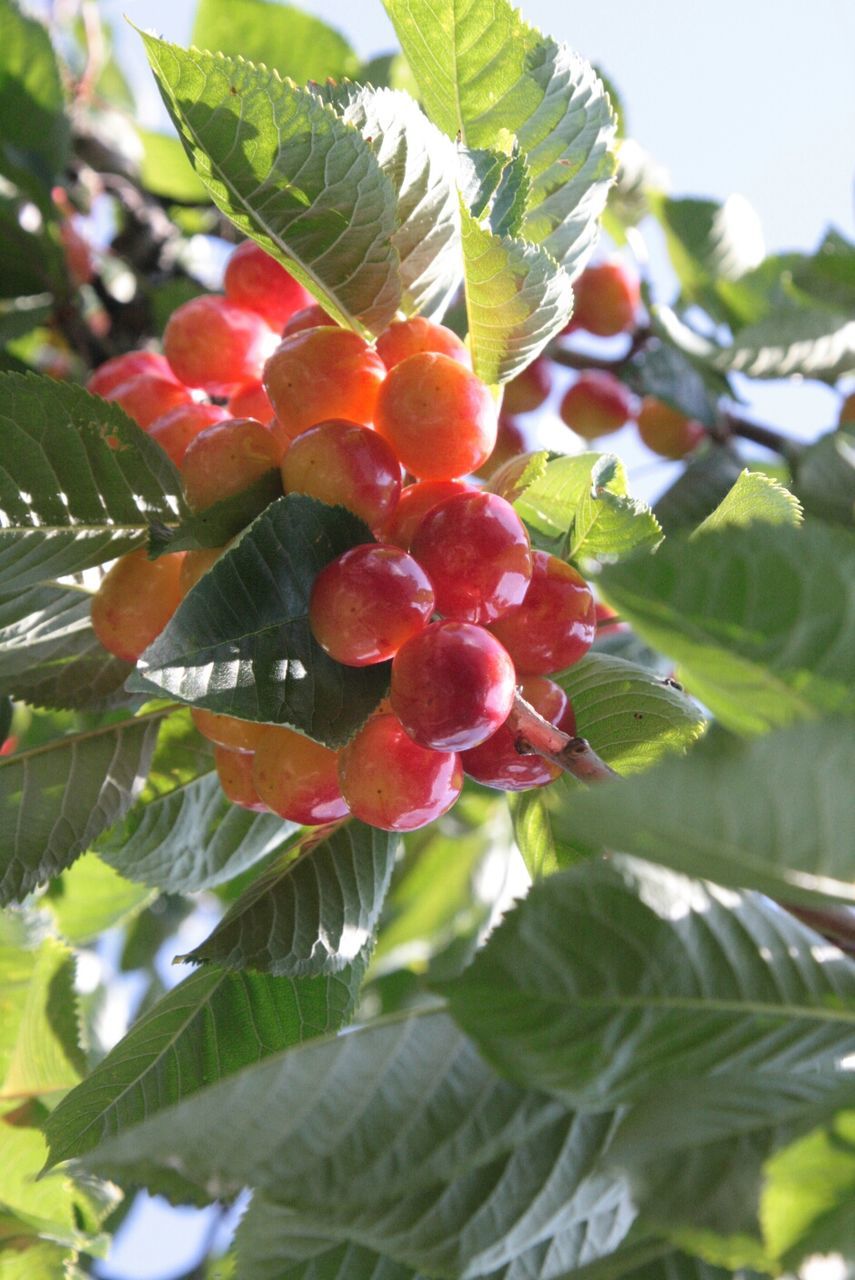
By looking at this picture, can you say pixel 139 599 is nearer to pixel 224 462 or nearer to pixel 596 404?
pixel 224 462

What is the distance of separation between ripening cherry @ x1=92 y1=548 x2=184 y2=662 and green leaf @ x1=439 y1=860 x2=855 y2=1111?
0.40 metres

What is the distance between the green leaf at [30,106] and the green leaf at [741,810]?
1.55 m

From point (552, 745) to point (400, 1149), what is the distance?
0.25 metres

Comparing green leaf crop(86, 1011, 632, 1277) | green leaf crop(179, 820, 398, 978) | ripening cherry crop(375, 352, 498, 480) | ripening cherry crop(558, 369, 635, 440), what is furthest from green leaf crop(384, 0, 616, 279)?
ripening cherry crop(558, 369, 635, 440)

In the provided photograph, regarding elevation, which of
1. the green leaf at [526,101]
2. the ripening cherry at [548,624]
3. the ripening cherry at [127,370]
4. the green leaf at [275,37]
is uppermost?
the green leaf at [526,101]

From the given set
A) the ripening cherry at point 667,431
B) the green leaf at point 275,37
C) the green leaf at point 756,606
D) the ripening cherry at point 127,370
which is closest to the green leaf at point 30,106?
the green leaf at point 275,37

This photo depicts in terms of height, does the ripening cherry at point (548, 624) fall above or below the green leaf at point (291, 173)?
below

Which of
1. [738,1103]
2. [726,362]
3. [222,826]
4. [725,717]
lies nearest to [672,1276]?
[738,1103]

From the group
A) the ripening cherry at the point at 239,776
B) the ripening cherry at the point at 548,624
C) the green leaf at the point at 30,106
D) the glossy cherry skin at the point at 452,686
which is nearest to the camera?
the glossy cherry skin at the point at 452,686

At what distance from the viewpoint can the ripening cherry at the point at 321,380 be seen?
0.83 metres

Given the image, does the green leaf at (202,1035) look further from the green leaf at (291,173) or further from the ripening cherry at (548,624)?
the green leaf at (291,173)

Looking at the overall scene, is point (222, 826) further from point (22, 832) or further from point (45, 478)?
point (45, 478)

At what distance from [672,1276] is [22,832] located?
1.98ft

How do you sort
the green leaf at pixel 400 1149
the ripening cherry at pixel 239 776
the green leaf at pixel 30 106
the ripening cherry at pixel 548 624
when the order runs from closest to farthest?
the green leaf at pixel 400 1149, the ripening cherry at pixel 548 624, the ripening cherry at pixel 239 776, the green leaf at pixel 30 106
